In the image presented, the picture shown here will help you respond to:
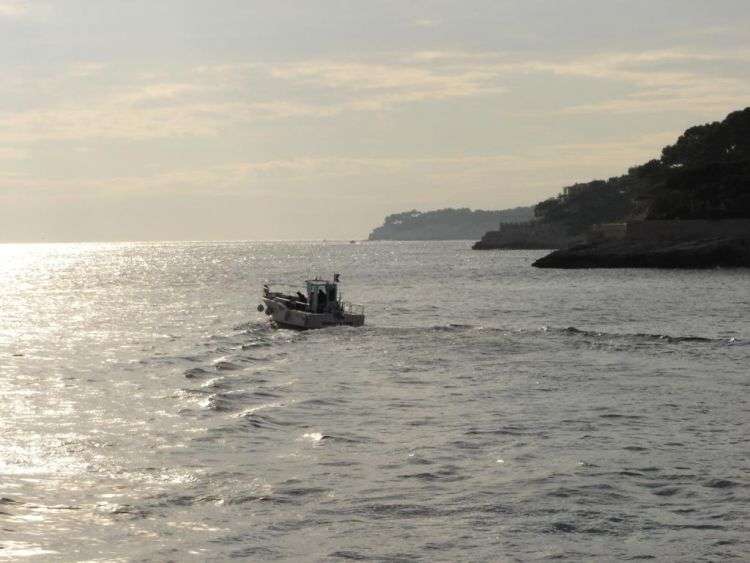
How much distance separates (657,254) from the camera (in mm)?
125500

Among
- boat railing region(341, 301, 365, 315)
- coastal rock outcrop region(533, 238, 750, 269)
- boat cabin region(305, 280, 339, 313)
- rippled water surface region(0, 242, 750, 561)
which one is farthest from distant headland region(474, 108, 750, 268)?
boat cabin region(305, 280, 339, 313)

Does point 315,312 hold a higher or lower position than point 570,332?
higher

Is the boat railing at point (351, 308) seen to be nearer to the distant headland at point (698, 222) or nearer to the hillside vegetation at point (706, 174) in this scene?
the distant headland at point (698, 222)

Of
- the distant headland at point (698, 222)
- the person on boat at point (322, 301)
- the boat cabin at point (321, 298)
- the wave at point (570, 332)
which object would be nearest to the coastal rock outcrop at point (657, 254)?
the distant headland at point (698, 222)

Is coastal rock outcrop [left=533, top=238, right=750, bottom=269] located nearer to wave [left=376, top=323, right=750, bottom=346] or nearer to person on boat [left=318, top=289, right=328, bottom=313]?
wave [left=376, top=323, right=750, bottom=346]

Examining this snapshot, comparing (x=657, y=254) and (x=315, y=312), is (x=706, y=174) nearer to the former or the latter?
(x=657, y=254)

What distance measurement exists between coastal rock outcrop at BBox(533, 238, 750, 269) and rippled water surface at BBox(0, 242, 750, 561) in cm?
7122

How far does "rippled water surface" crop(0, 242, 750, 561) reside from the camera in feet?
55.7

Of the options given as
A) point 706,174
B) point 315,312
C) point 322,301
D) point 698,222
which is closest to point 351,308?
point 322,301

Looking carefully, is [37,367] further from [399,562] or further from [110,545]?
[399,562]

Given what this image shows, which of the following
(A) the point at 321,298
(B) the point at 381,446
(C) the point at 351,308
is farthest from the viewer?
(C) the point at 351,308

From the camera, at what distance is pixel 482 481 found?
67.1ft

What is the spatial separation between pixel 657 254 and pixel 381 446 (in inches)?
4212

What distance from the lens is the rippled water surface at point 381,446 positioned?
17.0 m
